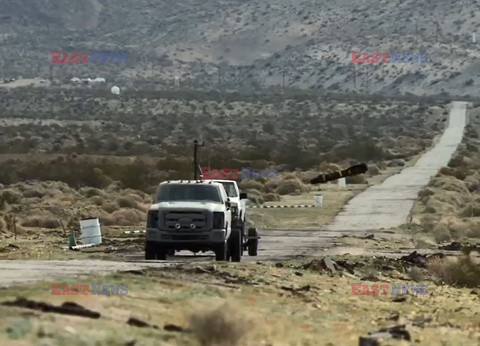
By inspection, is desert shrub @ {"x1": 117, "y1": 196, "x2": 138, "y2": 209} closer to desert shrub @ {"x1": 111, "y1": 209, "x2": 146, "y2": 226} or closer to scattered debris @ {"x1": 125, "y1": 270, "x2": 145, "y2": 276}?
desert shrub @ {"x1": 111, "y1": 209, "x2": 146, "y2": 226}

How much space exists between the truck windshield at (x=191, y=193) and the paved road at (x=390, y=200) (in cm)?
1899

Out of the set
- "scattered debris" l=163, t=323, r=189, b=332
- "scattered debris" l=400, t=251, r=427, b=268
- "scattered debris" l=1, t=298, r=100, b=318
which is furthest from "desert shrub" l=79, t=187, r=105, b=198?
"scattered debris" l=163, t=323, r=189, b=332

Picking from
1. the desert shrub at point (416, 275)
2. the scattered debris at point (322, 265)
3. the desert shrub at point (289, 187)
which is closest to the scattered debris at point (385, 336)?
the scattered debris at point (322, 265)

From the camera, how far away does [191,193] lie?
30.2m

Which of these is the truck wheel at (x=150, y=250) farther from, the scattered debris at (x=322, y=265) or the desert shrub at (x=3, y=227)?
the desert shrub at (x=3, y=227)

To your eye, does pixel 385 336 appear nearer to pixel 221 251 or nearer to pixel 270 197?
pixel 221 251

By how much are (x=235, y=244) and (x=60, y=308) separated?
553 inches

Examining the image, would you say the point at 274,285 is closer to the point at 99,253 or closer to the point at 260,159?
the point at 99,253

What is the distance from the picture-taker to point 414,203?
62062 mm

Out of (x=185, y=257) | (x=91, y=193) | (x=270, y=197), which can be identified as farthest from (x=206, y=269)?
(x=270, y=197)

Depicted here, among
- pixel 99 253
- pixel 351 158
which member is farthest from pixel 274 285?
pixel 351 158

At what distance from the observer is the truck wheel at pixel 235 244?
101 feet

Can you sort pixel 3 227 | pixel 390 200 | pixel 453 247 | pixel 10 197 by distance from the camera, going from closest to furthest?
pixel 453 247, pixel 3 227, pixel 10 197, pixel 390 200

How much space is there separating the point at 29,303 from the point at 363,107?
15837cm
